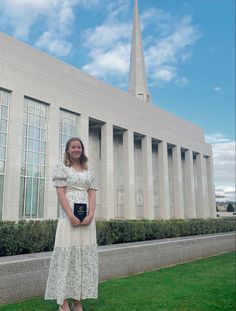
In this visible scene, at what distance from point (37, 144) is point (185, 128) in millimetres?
18830

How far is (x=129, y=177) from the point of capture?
2331cm

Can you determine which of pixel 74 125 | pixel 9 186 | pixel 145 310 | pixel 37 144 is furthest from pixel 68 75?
pixel 145 310

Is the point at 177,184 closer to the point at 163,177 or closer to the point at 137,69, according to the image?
the point at 163,177

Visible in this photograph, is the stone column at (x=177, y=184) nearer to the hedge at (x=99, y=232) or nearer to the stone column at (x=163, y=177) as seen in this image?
the stone column at (x=163, y=177)

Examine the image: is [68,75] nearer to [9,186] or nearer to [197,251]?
[9,186]

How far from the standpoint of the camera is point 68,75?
64.8ft

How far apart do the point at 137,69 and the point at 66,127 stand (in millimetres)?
18081

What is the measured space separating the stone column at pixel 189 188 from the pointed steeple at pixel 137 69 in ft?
26.3

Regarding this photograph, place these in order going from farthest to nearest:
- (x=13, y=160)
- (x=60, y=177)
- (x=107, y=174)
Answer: (x=107, y=174), (x=13, y=160), (x=60, y=177)

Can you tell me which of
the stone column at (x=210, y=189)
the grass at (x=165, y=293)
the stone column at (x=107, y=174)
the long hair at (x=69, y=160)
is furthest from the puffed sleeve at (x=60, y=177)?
the stone column at (x=210, y=189)

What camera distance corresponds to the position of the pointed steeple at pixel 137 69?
33656 millimetres

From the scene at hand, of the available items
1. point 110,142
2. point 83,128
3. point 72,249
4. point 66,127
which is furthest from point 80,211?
point 110,142

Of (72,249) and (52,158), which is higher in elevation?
(52,158)

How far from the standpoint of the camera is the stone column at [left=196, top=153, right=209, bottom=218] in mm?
33188
